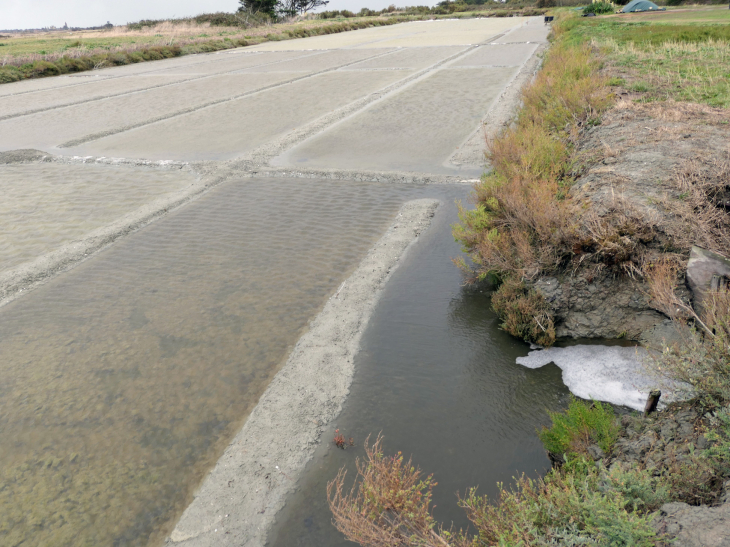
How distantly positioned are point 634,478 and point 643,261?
272cm

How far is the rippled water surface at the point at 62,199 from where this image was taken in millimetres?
7180

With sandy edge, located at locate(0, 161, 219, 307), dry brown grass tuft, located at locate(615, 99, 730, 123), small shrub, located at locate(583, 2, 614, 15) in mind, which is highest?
small shrub, located at locate(583, 2, 614, 15)

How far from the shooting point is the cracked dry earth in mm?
3516

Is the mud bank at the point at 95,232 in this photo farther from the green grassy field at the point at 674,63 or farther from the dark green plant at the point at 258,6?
the dark green plant at the point at 258,6

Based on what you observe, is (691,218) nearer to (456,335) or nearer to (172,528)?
(456,335)

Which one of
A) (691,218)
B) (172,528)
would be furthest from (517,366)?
(172,528)

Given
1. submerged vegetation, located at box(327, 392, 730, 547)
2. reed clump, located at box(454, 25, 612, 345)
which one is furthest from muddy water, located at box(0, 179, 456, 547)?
reed clump, located at box(454, 25, 612, 345)

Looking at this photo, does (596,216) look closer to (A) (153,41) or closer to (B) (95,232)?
(B) (95,232)

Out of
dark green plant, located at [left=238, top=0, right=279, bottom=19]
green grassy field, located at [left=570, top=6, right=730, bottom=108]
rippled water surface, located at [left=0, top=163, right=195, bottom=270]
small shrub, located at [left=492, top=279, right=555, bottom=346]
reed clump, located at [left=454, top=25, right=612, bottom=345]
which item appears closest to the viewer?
small shrub, located at [left=492, top=279, right=555, bottom=346]

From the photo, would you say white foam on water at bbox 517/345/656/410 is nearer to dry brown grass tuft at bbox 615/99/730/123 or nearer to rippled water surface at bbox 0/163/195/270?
A: dry brown grass tuft at bbox 615/99/730/123

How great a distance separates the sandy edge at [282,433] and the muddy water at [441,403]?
0.11 meters

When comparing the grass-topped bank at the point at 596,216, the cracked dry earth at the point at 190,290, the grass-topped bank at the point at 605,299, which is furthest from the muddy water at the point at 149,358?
the grass-topped bank at the point at 596,216

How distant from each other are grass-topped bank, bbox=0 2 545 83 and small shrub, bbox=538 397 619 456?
26.1 m

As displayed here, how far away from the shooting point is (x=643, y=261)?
472 centimetres
